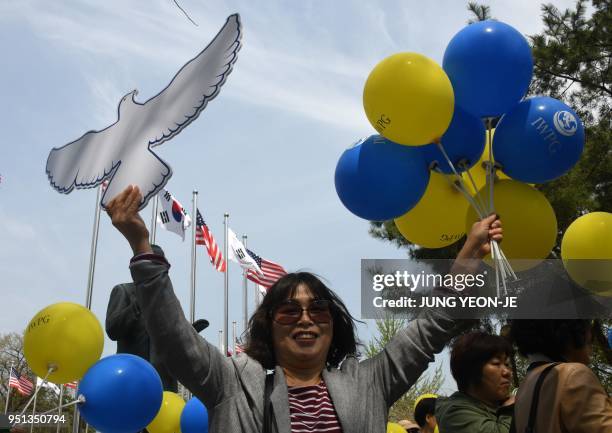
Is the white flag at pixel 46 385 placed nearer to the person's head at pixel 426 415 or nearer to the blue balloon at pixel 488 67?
the person's head at pixel 426 415

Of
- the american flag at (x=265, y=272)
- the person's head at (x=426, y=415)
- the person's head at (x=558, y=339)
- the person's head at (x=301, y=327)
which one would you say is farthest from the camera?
the american flag at (x=265, y=272)

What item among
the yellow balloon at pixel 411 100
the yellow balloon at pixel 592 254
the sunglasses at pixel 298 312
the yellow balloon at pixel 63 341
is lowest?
the sunglasses at pixel 298 312

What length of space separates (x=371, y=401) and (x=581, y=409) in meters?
0.64

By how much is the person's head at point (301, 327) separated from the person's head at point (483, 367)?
98 centimetres

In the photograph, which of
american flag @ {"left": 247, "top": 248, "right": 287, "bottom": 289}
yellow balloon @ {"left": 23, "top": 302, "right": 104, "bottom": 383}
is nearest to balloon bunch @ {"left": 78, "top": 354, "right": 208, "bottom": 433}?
yellow balloon @ {"left": 23, "top": 302, "right": 104, "bottom": 383}

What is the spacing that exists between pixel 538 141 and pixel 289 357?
166 cm

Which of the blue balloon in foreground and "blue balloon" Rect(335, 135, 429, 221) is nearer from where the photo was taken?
"blue balloon" Rect(335, 135, 429, 221)

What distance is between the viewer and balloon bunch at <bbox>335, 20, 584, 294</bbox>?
10.2 feet

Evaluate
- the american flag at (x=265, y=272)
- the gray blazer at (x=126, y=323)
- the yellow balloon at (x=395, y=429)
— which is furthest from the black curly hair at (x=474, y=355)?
the american flag at (x=265, y=272)

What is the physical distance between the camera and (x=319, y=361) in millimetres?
2133

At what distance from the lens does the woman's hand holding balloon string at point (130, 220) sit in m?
1.98

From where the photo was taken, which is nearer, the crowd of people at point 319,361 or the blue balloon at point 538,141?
the crowd of people at point 319,361

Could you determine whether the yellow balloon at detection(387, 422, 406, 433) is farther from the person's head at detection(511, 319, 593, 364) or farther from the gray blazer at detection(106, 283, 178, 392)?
the person's head at detection(511, 319, 593, 364)

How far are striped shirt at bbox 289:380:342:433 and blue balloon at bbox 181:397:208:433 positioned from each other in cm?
319
